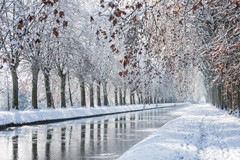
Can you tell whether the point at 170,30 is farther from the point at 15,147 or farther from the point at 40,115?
the point at 40,115

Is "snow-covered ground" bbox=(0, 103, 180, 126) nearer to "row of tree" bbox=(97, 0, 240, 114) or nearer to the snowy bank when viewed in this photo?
the snowy bank

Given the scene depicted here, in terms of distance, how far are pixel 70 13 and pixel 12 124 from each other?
15.6 metres

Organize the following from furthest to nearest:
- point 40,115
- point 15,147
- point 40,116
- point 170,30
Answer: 1. point 40,115
2. point 40,116
3. point 15,147
4. point 170,30

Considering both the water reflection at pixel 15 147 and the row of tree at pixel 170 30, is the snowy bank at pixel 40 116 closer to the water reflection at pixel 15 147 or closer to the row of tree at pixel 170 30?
the water reflection at pixel 15 147

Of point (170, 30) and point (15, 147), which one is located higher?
point (170, 30)

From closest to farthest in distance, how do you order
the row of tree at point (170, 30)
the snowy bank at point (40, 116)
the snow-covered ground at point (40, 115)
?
the row of tree at point (170, 30)
the snowy bank at point (40, 116)
the snow-covered ground at point (40, 115)

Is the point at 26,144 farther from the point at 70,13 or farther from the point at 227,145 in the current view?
the point at 70,13

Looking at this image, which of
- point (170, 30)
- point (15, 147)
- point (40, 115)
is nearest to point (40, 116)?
point (40, 115)

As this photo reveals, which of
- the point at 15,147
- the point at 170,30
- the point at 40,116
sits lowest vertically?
the point at 15,147

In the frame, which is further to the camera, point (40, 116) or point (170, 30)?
point (40, 116)

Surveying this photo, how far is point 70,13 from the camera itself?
37438 millimetres

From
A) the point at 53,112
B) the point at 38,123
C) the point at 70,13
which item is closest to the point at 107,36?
the point at 38,123

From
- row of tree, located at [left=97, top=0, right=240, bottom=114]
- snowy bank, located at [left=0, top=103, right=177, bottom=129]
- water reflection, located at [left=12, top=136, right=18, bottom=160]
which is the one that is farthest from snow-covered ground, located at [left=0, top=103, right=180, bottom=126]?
row of tree, located at [left=97, top=0, right=240, bottom=114]

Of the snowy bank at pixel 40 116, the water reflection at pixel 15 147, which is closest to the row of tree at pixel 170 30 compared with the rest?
the water reflection at pixel 15 147
